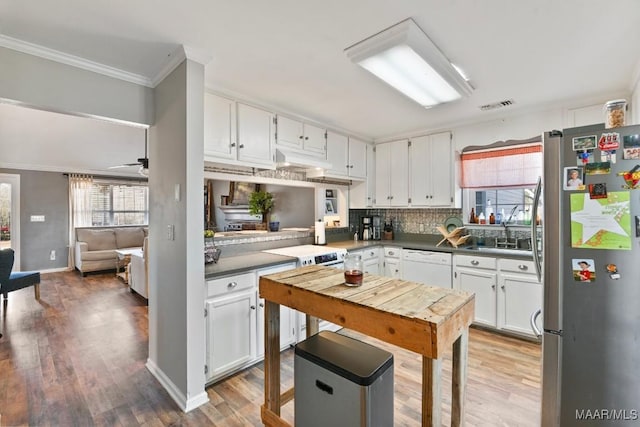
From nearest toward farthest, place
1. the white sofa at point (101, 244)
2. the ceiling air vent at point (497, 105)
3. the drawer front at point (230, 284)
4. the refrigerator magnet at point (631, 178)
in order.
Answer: the refrigerator magnet at point (631, 178), the drawer front at point (230, 284), the ceiling air vent at point (497, 105), the white sofa at point (101, 244)

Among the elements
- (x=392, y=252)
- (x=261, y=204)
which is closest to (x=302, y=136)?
(x=261, y=204)

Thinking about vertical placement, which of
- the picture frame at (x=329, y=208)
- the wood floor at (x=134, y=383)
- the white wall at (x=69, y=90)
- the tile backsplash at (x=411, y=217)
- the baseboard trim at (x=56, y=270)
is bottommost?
the wood floor at (x=134, y=383)

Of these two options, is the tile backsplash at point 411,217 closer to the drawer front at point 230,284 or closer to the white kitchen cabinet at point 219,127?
the drawer front at point 230,284

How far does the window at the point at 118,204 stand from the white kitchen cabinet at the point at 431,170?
5.95m

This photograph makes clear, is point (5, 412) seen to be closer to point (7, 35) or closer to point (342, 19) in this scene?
point (7, 35)

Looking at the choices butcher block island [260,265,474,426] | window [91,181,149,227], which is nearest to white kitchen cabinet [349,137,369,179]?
butcher block island [260,265,474,426]

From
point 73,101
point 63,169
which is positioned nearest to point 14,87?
point 73,101

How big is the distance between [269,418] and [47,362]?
2.30m

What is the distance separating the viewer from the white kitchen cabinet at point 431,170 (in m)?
3.68

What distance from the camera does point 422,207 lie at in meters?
3.91

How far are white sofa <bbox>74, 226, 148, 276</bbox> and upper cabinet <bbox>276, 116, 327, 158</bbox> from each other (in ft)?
17.8

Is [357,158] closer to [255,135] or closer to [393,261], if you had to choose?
[393,261]

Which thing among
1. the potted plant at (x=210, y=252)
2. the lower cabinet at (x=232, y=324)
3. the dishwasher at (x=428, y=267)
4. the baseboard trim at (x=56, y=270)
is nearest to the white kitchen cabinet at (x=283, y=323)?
the lower cabinet at (x=232, y=324)

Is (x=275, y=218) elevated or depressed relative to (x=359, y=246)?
elevated
